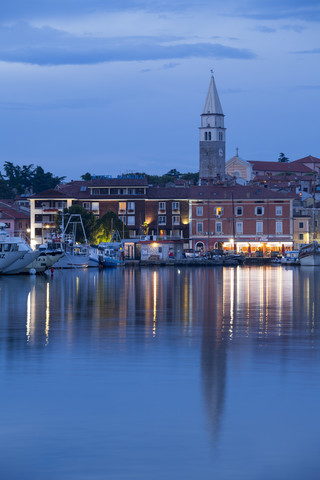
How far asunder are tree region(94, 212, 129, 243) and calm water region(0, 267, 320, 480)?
81.1m

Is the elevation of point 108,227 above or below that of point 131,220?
below

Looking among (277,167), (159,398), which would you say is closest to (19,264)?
(159,398)

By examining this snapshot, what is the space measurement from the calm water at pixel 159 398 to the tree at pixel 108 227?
266 ft

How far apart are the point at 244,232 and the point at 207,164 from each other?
5118cm

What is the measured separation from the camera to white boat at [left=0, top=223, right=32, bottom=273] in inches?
2820

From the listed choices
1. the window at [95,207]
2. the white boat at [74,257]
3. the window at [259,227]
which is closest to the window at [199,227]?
the window at [259,227]

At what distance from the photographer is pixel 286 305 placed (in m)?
38.7

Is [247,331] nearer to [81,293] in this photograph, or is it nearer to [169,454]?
[169,454]

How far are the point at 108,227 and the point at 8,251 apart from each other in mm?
43562

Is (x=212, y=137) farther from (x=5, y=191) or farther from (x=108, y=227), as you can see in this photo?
(x=108, y=227)

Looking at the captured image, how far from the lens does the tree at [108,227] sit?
112625 mm

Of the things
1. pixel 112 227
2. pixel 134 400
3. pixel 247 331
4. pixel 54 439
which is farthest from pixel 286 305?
pixel 112 227

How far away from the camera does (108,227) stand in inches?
4537

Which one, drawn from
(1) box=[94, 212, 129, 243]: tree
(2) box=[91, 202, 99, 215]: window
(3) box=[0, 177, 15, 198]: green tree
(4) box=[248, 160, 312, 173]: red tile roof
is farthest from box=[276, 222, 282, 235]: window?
(3) box=[0, 177, 15, 198]: green tree
